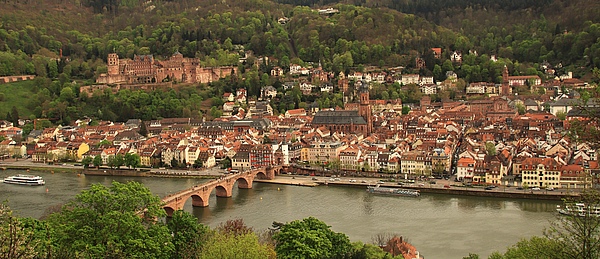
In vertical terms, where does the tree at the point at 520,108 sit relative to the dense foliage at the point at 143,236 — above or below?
above

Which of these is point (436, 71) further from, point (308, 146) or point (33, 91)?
point (33, 91)

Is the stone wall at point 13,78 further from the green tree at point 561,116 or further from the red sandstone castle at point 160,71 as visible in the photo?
the green tree at point 561,116

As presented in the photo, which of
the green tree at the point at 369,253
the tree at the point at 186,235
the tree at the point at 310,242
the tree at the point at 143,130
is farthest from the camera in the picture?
the tree at the point at 143,130

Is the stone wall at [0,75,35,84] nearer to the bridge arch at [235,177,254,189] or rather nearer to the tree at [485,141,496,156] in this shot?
the bridge arch at [235,177,254,189]

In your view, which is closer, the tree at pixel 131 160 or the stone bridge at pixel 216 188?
the stone bridge at pixel 216 188

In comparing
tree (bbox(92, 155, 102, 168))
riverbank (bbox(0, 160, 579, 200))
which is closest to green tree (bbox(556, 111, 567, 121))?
riverbank (bbox(0, 160, 579, 200))

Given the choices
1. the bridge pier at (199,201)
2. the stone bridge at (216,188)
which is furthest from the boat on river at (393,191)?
the bridge pier at (199,201)
